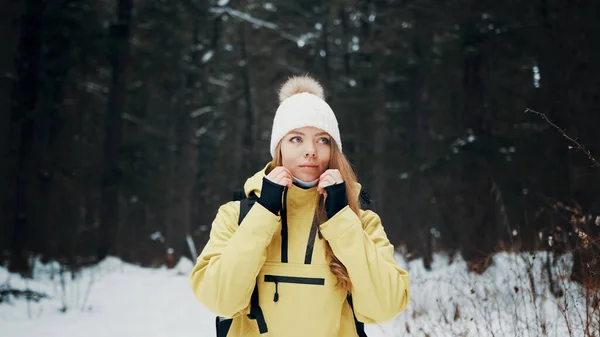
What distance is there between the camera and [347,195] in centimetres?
176

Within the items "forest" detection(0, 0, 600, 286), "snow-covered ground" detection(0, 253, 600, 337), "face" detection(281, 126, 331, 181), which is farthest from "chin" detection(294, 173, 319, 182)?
"forest" detection(0, 0, 600, 286)

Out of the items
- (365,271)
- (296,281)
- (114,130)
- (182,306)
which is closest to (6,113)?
(114,130)

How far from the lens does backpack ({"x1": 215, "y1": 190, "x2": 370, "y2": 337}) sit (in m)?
1.63

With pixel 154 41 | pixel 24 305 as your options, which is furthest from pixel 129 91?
pixel 24 305

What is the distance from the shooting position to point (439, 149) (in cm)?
989

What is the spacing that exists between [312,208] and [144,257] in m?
9.64

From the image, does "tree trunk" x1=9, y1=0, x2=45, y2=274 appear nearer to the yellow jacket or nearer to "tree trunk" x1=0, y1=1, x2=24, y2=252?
"tree trunk" x1=0, y1=1, x2=24, y2=252

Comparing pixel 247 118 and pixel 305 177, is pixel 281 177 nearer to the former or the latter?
pixel 305 177

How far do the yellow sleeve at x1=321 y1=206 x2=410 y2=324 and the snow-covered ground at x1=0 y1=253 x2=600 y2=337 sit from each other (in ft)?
8.74

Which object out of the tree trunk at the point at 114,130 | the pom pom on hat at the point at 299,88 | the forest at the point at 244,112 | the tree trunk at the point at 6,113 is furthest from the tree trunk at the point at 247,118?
the pom pom on hat at the point at 299,88

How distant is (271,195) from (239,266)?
0.24 meters

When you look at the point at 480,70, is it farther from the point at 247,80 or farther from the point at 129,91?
the point at 129,91

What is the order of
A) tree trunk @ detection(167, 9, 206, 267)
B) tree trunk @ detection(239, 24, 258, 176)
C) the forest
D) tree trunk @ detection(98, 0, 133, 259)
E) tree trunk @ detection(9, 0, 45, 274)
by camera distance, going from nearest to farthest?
1. the forest
2. tree trunk @ detection(9, 0, 45, 274)
3. tree trunk @ detection(98, 0, 133, 259)
4. tree trunk @ detection(167, 9, 206, 267)
5. tree trunk @ detection(239, 24, 258, 176)

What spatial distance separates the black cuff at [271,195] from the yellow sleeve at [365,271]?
0.16 metres
